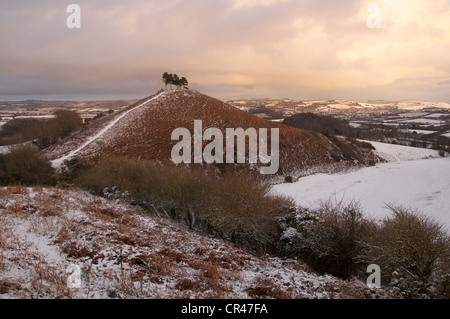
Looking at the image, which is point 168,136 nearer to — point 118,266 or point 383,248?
point 118,266

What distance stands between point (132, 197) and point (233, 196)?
29.2ft

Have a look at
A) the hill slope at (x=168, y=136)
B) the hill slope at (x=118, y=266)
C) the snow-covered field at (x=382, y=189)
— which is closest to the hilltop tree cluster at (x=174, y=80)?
the hill slope at (x=168, y=136)

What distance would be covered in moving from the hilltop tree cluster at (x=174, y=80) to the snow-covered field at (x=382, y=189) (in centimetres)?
4401

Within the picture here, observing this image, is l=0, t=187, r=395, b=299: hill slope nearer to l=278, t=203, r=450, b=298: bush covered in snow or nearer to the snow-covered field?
l=278, t=203, r=450, b=298: bush covered in snow

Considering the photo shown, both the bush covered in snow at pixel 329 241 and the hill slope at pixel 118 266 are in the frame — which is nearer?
the hill slope at pixel 118 266

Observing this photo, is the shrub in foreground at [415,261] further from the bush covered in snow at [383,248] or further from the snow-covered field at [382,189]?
the snow-covered field at [382,189]

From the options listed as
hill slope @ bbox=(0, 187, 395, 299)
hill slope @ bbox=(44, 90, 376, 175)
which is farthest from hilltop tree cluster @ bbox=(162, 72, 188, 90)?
hill slope @ bbox=(0, 187, 395, 299)

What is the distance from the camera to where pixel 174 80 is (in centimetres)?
6569

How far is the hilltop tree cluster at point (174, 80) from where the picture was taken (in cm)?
6436

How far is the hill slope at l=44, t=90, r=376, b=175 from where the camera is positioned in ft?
123

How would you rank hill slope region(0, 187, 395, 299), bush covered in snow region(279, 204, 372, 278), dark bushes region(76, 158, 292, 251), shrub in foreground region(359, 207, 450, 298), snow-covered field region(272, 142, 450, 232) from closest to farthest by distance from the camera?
hill slope region(0, 187, 395, 299) < shrub in foreground region(359, 207, 450, 298) < bush covered in snow region(279, 204, 372, 278) < dark bushes region(76, 158, 292, 251) < snow-covered field region(272, 142, 450, 232)

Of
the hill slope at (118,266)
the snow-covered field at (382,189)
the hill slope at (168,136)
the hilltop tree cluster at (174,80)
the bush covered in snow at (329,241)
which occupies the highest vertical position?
the hilltop tree cluster at (174,80)

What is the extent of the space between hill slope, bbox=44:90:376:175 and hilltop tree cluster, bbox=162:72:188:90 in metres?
5.48
